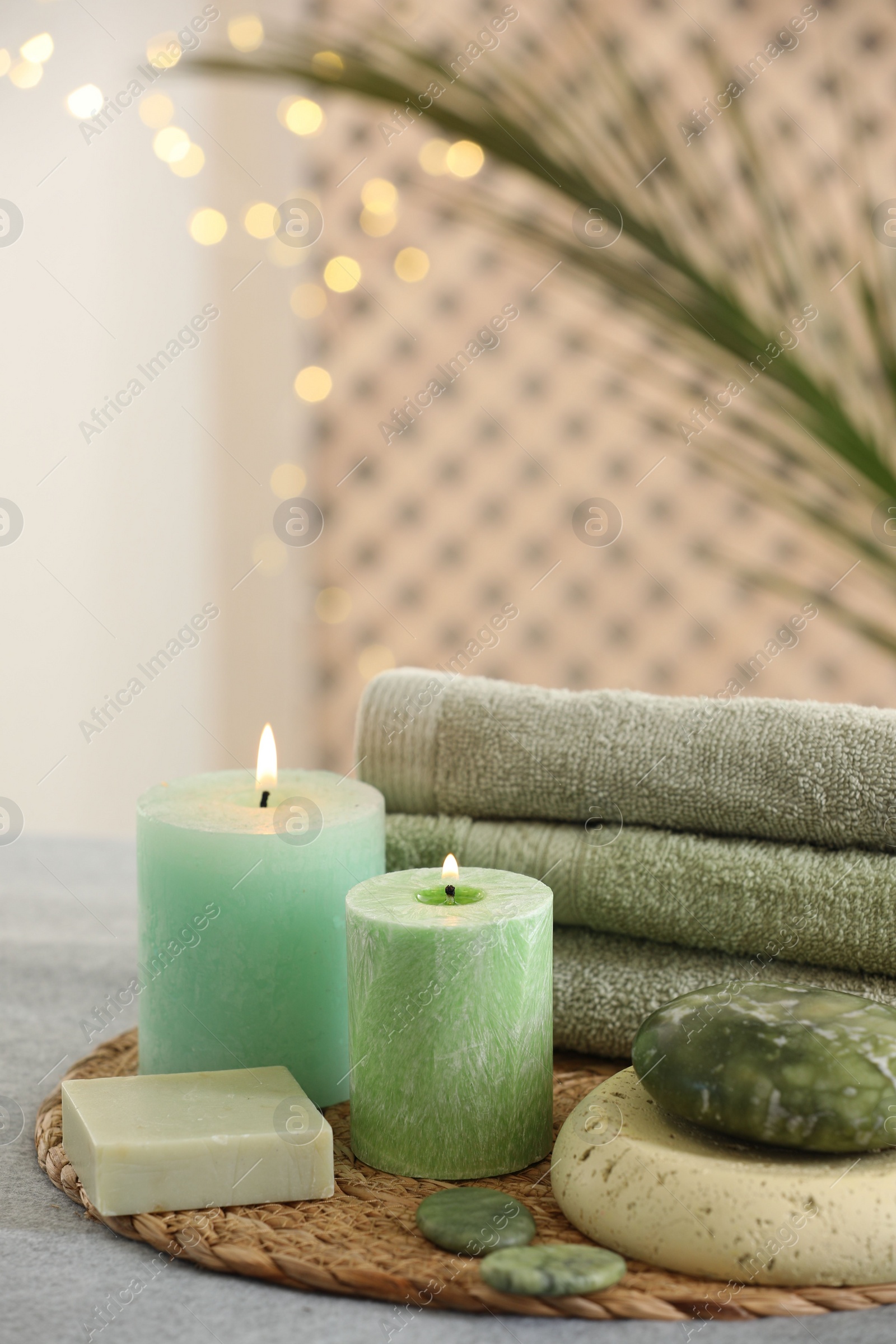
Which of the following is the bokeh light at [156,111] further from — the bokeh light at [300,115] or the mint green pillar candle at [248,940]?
the mint green pillar candle at [248,940]

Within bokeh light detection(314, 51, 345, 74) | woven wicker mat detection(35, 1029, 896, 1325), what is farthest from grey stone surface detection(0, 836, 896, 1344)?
bokeh light detection(314, 51, 345, 74)

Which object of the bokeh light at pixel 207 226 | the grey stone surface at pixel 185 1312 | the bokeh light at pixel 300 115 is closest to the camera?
the grey stone surface at pixel 185 1312

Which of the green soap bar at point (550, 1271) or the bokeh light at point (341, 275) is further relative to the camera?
the bokeh light at point (341, 275)

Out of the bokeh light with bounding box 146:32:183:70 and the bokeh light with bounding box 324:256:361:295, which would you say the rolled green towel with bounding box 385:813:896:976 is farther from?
the bokeh light with bounding box 324:256:361:295

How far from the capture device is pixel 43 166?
1.53 metres

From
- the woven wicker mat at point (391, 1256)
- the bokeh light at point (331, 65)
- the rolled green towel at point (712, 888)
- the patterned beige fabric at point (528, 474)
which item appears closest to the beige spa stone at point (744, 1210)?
the woven wicker mat at point (391, 1256)

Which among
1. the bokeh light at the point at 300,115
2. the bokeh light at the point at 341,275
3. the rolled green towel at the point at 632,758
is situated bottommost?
the rolled green towel at the point at 632,758

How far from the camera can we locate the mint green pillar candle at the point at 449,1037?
44 cm

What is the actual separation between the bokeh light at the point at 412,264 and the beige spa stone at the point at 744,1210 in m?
1.74

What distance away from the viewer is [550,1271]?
0.36 metres

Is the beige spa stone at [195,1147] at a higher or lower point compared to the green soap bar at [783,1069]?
lower

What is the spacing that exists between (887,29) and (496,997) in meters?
1.72

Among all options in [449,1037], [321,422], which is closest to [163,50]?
[321,422]

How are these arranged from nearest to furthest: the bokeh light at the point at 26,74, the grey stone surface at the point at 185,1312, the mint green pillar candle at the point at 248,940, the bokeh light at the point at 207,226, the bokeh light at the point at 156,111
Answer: the grey stone surface at the point at 185,1312
the mint green pillar candle at the point at 248,940
the bokeh light at the point at 26,74
the bokeh light at the point at 156,111
the bokeh light at the point at 207,226
